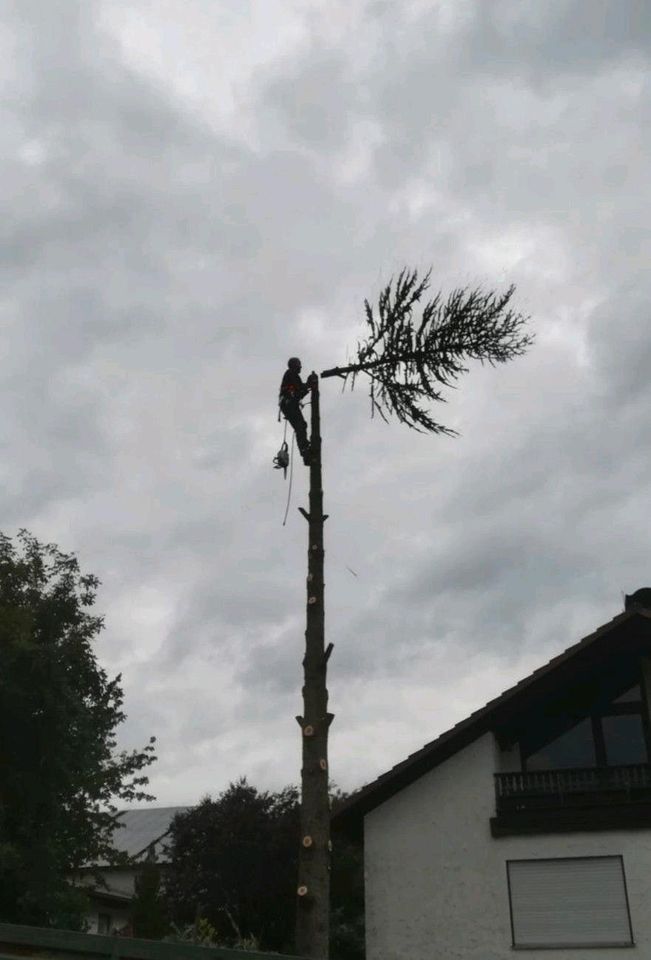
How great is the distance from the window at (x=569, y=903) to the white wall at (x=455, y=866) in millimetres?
153

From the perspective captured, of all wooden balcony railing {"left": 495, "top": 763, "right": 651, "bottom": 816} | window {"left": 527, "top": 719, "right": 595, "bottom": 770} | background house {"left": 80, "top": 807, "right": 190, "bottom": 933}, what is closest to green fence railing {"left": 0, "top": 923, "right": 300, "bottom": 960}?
wooden balcony railing {"left": 495, "top": 763, "right": 651, "bottom": 816}

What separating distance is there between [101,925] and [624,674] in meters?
31.0

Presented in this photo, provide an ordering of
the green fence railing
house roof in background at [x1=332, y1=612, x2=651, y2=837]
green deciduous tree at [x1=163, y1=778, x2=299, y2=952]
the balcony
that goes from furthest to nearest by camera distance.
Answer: green deciduous tree at [x1=163, y1=778, x2=299, y2=952] → house roof in background at [x1=332, y1=612, x2=651, y2=837] → the balcony → the green fence railing

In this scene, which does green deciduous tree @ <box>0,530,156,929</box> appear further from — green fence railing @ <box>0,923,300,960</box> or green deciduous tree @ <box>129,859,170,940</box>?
green fence railing @ <box>0,923,300,960</box>

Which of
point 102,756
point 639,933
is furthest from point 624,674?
point 102,756

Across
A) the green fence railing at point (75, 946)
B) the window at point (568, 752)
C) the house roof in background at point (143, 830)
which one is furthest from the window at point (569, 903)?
the house roof in background at point (143, 830)

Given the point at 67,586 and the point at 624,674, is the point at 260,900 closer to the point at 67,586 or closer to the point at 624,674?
the point at 67,586

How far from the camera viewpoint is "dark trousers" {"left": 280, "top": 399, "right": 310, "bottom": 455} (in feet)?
37.9

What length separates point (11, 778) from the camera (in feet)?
80.6

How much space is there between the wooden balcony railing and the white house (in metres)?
0.02

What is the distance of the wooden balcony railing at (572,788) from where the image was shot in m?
18.7

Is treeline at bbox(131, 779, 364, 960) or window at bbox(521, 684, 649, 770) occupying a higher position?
window at bbox(521, 684, 649, 770)

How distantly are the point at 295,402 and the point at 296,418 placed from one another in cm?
19

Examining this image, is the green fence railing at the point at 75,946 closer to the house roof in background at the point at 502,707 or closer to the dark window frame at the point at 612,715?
the house roof in background at the point at 502,707
